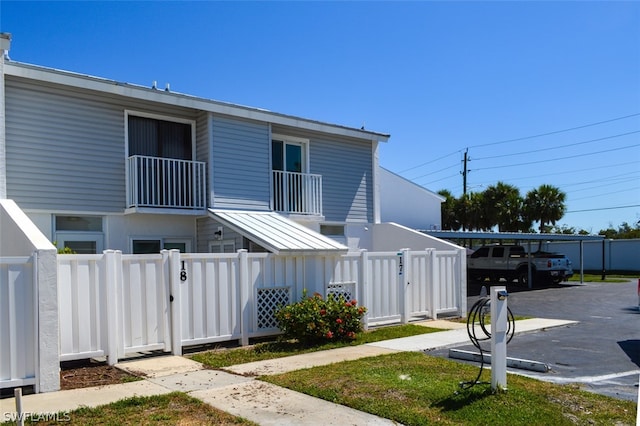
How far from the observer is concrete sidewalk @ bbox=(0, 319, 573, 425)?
5.75 m

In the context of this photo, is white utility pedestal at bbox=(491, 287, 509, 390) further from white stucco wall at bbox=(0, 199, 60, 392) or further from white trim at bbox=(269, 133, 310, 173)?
white trim at bbox=(269, 133, 310, 173)

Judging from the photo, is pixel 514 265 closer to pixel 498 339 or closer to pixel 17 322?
pixel 498 339

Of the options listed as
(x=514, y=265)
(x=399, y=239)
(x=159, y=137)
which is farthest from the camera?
(x=514, y=265)

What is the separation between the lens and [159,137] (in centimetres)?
1370

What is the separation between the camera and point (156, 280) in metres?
9.07

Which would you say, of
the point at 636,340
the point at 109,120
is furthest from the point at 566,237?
the point at 109,120

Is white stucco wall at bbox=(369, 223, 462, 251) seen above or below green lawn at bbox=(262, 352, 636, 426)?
above

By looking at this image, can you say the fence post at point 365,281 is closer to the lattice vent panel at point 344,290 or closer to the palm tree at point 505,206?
the lattice vent panel at point 344,290

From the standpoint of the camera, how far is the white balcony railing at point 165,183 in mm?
12586

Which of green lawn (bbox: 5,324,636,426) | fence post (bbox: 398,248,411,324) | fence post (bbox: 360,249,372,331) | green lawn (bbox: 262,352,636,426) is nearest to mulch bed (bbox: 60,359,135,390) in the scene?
green lawn (bbox: 5,324,636,426)

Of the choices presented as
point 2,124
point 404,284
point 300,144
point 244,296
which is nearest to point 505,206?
point 300,144

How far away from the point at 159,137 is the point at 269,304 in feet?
18.9

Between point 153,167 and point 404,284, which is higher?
point 153,167

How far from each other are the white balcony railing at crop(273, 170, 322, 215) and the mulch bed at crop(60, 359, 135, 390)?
7.71m
